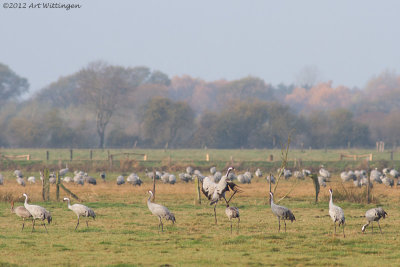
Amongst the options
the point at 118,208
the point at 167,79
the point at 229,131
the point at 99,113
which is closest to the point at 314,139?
the point at 229,131

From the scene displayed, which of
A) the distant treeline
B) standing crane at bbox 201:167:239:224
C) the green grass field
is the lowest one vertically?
the green grass field

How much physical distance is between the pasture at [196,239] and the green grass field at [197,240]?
0.02 m

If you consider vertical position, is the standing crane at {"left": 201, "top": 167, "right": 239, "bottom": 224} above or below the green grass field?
above

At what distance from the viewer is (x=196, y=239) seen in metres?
19.2

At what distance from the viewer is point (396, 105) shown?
153m

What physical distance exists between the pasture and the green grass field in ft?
0.08

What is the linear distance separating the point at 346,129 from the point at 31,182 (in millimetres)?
70417

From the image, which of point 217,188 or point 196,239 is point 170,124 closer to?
point 217,188

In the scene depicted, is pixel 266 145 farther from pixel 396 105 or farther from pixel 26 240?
pixel 26 240

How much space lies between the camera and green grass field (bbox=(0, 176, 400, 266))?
16.0m

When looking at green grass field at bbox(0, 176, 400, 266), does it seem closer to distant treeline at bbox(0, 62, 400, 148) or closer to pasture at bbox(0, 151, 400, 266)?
pasture at bbox(0, 151, 400, 266)

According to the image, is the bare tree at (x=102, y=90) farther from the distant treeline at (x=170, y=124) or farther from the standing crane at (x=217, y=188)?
the standing crane at (x=217, y=188)

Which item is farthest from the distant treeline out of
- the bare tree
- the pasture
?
the pasture

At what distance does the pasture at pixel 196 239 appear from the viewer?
16.1 m
